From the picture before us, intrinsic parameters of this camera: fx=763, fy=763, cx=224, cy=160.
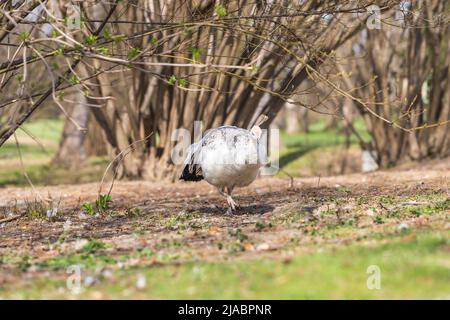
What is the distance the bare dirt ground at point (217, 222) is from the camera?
820 centimetres

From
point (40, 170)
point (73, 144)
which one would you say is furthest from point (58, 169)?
point (73, 144)

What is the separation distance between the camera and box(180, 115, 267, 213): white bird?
400 inches

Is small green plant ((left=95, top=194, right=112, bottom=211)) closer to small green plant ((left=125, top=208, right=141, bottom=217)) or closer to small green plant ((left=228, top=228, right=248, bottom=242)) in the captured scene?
small green plant ((left=125, top=208, right=141, bottom=217))

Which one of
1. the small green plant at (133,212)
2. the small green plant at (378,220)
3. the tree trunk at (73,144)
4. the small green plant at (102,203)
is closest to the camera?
the small green plant at (378,220)

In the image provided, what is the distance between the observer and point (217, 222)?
1034 cm

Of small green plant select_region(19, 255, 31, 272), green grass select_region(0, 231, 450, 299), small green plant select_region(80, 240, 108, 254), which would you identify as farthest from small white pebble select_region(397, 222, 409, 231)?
small green plant select_region(19, 255, 31, 272)

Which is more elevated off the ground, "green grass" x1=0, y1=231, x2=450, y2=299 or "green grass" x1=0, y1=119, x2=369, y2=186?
"green grass" x1=0, y1=119, x2=369, y2=186

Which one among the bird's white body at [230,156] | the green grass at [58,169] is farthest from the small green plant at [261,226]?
the green grass at [58,169]

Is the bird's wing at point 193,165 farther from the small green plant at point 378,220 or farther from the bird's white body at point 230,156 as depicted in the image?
the small green plant at point 378,220

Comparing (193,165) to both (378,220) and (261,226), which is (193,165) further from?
(378,220)

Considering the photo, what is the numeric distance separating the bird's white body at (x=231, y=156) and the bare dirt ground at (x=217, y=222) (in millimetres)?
586

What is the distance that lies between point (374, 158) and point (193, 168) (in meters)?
10.7

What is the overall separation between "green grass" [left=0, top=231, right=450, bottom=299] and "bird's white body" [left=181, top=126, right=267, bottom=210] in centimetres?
294

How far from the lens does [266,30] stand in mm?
11086
